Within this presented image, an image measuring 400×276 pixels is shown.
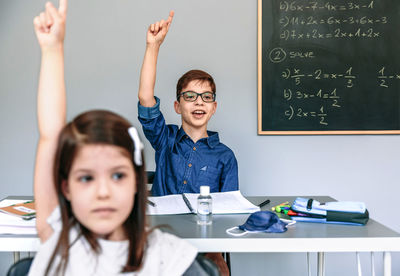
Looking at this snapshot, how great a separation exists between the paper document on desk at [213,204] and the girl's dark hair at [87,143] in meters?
0.52

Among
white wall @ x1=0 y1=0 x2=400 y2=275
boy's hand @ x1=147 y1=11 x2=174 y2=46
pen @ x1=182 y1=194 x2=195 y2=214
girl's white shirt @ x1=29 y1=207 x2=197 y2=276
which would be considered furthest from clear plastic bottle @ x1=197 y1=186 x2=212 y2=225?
white wall @ x1=0 y1=0 x2=400 y2=275

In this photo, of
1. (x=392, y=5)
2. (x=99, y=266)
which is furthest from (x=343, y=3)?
(x=99, y=266)

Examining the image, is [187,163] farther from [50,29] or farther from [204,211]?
[50,29]

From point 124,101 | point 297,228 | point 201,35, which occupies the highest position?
point 201,35

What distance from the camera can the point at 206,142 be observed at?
6.57 feet

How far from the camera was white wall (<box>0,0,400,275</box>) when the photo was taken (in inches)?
98.5

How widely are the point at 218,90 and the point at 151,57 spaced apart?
3.08ft

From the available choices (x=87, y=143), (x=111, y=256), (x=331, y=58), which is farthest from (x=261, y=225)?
(x=331, y=58)

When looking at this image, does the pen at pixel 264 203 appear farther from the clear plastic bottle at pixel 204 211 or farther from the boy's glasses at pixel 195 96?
the boy's glasses at pixel 195 96

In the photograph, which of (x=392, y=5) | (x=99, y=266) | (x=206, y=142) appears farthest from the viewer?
(x=392, y=5)

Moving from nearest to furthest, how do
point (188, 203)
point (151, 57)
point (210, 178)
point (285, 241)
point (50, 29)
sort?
point (50, 29), point (285, 241), point (188, 203), point (151, 57), point (210, 178)

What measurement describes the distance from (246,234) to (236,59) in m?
1.50

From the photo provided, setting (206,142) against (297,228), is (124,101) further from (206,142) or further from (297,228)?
(297,228)

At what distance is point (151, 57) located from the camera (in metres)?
1.63
